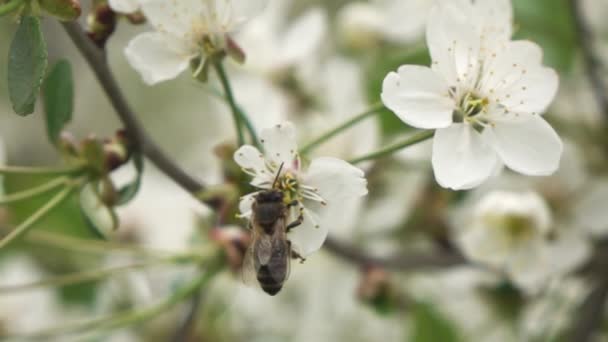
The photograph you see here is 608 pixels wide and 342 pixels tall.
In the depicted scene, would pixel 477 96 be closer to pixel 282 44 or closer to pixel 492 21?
pixel 492 21

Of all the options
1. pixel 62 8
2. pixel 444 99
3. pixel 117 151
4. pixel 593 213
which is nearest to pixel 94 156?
pixel 117 151

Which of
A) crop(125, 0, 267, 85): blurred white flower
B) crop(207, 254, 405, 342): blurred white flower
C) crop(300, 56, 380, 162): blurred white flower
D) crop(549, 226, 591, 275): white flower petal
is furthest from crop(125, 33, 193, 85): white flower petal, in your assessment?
crop(207, 254, 405, 342): blurred white flower

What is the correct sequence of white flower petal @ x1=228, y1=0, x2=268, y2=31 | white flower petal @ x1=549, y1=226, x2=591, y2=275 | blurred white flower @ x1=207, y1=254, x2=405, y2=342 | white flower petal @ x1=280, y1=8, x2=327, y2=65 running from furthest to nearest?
blurred white flower @ x1=207, y1=254, x2=405, y2=342
white flower petal @ x1=280, y1=8, x2=327, y2=65
white flower petal @ x1=549, y1=226, x2=591, y2=275
white flower petal @ x1=228, y1=0, x2=268, y2=31

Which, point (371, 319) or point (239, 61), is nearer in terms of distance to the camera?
point (239, 61)

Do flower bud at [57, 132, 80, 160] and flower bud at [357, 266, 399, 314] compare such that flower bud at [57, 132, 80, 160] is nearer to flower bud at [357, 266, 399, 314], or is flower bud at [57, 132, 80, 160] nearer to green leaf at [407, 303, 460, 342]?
flower bud at [357, 266, 399, 314]

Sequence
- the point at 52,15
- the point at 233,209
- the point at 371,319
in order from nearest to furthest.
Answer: the point at 52,15
the point at 233,209
the point at 371,319

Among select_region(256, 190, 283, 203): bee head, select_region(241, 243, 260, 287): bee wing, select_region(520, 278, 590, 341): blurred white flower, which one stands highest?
select_region(256, 190, 283, 203): bee head

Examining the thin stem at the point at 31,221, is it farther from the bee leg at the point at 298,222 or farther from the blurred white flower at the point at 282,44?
the blurred white flower at the point at 282,44

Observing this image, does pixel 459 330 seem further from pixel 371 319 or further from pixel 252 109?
pixel 252 109

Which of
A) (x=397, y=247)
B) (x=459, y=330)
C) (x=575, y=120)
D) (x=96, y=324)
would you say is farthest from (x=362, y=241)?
(x=96, y=324)
